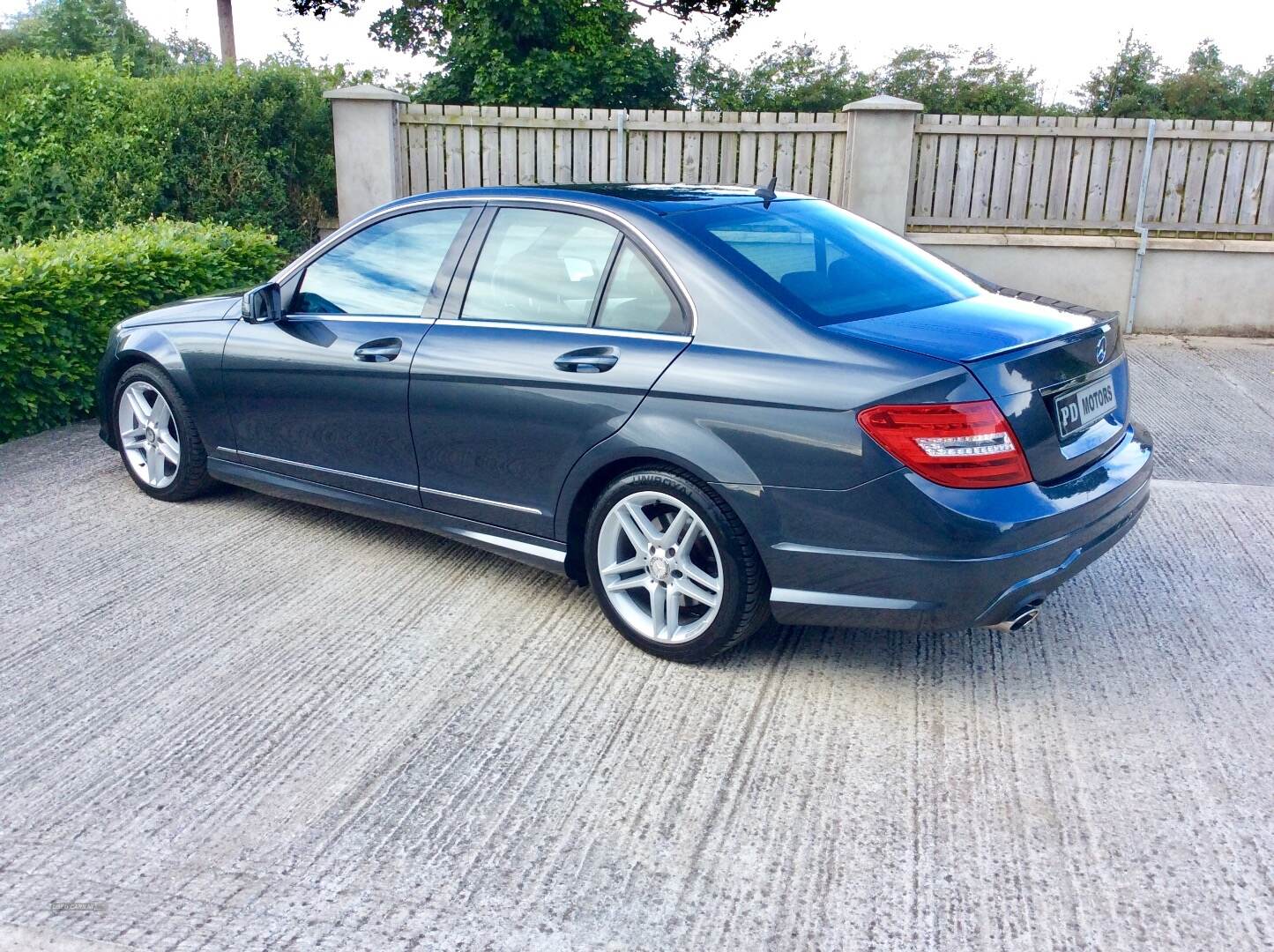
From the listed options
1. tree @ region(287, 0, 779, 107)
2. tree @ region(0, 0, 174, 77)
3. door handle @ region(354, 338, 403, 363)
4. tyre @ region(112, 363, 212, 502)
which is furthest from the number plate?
tree @ region(0, 0, 174, 77)

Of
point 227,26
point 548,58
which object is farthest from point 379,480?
A: point 227,26

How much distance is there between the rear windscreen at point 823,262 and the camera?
155 inches

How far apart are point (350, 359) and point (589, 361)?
124 cm

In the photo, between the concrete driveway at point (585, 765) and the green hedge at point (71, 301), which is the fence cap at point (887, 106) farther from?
the concrete driveway at point (585, 765)

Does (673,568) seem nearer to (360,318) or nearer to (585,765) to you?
(585,765)

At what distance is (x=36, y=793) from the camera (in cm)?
328

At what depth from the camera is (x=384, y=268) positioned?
4.88 meters

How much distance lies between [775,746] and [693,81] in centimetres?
2176

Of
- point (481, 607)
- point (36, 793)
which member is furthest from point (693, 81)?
point (36, 793)

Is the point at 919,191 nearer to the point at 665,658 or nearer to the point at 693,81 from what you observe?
the point at 665,658

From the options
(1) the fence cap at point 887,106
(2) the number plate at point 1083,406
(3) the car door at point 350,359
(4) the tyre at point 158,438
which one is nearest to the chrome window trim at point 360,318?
(3) the car door at point 350,359

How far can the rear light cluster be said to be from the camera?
343cm

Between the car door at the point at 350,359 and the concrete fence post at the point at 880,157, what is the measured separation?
6737mm

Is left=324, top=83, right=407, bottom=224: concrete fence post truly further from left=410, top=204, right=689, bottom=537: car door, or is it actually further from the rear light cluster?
the rear light cluster
